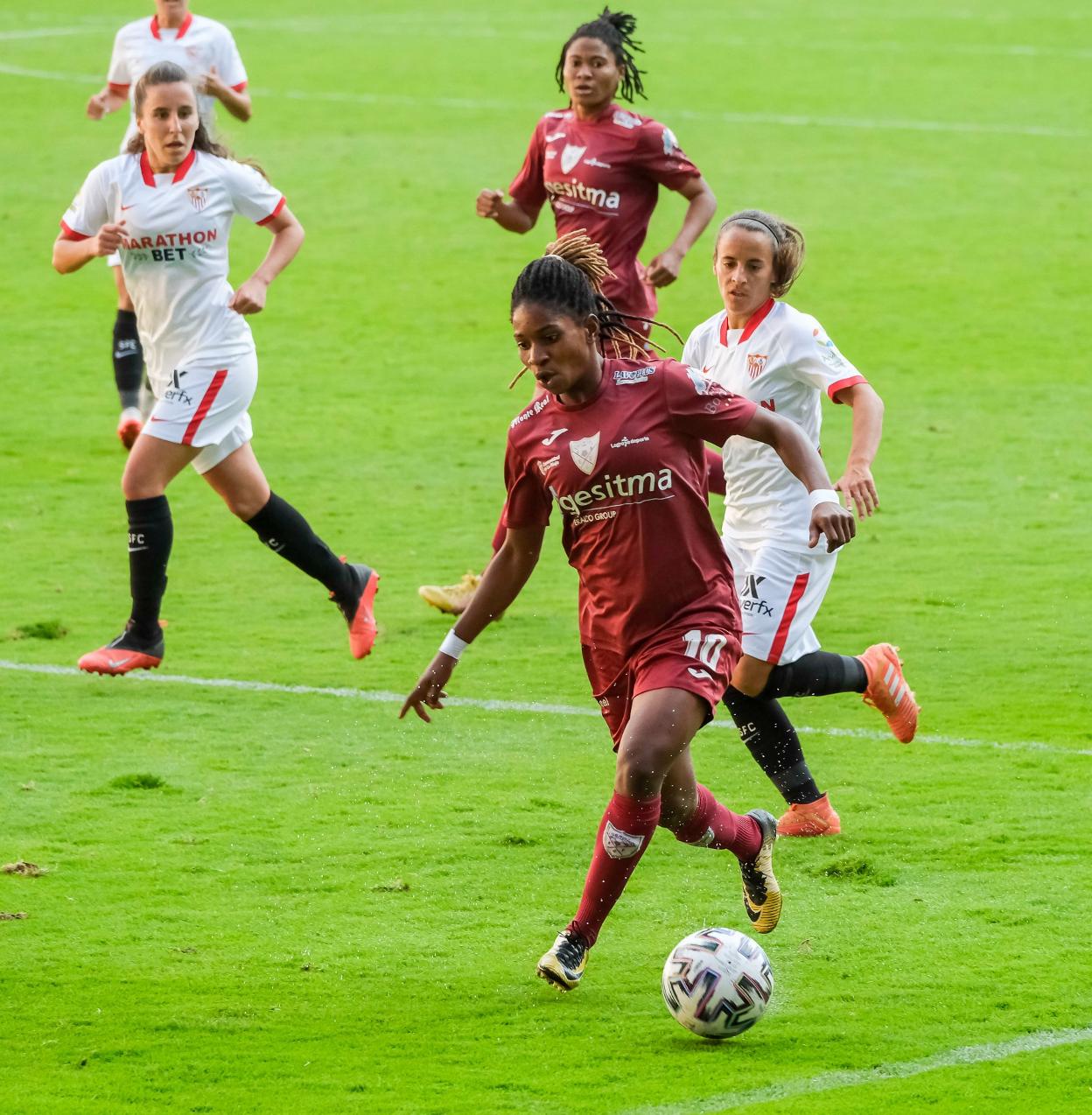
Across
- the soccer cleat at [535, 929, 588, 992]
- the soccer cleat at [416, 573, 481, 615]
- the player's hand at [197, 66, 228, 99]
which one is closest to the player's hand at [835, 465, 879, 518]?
the soccer cleat at [535, 929, 588, 992]

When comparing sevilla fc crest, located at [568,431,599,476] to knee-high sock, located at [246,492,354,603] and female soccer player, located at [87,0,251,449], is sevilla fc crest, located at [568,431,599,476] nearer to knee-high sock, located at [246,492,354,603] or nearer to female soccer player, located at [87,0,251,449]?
knee-high sock, located at [246,492,354,603]

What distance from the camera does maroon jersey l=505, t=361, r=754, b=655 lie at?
494 cm

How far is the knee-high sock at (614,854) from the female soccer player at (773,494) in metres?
1.08

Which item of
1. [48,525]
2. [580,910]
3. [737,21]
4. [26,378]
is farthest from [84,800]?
[737,21]

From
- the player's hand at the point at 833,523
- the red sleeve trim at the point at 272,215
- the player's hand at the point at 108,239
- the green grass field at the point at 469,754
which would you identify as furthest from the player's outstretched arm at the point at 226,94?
the player's hand at the point at 833,523

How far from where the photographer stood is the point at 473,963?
5.16 metres

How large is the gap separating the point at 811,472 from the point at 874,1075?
1437mm

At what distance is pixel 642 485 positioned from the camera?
4.94 m

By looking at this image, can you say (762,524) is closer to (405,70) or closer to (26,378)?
(26,378)

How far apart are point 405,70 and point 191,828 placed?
63.3ft

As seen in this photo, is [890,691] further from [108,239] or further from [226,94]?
[226,94]

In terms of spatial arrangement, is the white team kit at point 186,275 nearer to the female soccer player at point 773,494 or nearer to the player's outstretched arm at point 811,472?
the female soccer player at point 773,494

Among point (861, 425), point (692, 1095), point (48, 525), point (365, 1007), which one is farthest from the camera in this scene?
point (48, 525)

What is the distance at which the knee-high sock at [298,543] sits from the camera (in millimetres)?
7703
